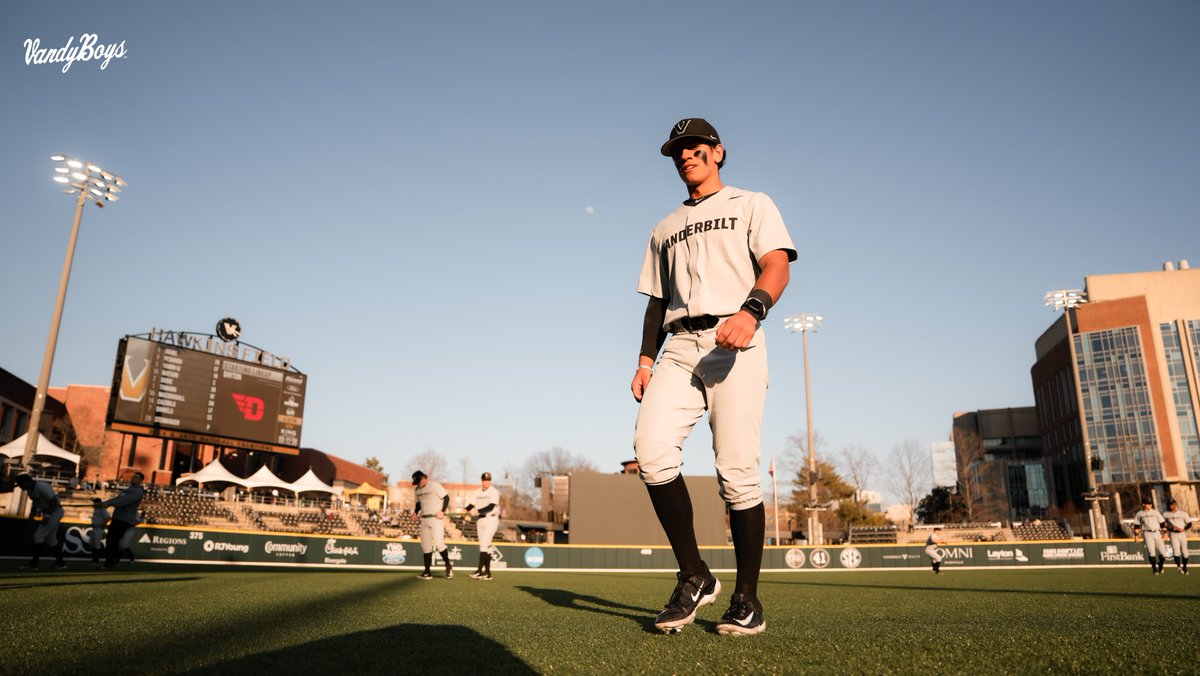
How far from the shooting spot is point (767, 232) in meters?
3.43

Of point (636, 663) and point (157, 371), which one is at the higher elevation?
point (157, 371)

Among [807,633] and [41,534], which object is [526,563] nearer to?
[41,534]

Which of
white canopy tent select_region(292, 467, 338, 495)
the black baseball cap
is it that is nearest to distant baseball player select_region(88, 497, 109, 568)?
the black baseball cap

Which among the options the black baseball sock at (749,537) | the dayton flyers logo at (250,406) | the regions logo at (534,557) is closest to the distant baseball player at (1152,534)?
the black baseball sock at (749,537)

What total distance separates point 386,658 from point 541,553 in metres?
23.2

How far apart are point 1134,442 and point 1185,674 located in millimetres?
81867

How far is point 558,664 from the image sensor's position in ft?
7.70

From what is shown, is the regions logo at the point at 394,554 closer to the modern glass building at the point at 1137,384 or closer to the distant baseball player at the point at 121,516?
the distant baseball player at the point at 121,516

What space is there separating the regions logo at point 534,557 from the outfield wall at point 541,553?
0.03 meters

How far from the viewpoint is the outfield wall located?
17875 mm

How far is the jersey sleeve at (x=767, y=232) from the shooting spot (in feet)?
11.1

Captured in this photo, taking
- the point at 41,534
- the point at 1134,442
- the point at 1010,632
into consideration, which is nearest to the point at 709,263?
the point at 1010,632

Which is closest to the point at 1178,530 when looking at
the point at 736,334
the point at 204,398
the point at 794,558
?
the point at 794,558

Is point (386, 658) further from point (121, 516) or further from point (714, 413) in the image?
point (121, 516)
